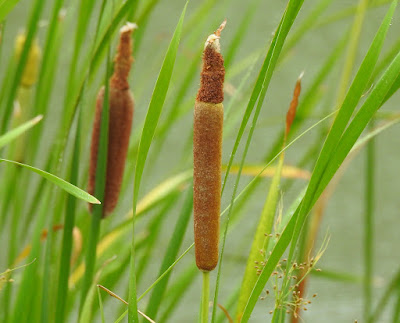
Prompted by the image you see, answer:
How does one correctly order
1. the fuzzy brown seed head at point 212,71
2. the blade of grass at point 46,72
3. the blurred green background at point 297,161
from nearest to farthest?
the fuzzy brown seed head at point 212,71 < the blade of grass at point 46,72 < the blurred green background at point 297,161

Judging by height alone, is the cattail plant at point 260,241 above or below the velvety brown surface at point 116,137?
below

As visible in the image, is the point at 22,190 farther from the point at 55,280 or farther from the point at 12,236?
the point at 55,280

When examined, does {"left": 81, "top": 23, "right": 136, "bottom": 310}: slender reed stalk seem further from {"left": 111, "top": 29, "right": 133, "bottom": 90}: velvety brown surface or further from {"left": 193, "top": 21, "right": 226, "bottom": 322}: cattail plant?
{"left": 193, "top": 21, "right": 226, "bottom": 322}: cattail plant

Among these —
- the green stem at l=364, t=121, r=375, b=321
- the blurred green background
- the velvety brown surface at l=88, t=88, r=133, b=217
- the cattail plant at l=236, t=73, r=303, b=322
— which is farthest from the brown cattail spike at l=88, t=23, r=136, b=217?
the blurred green background

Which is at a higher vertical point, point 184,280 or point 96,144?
point 96,144

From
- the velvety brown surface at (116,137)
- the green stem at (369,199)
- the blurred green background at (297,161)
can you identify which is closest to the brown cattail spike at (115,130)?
the velvety brown surface at (116,137)

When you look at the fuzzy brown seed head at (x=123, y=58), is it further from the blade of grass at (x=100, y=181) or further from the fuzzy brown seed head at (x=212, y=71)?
the fuzzy brown seed head at (x=212, y=71)

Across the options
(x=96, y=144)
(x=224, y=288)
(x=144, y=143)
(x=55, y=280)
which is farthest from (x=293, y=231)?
(x=224, y=288)

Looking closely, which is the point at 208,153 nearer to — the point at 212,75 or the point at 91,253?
the point at 212,75
